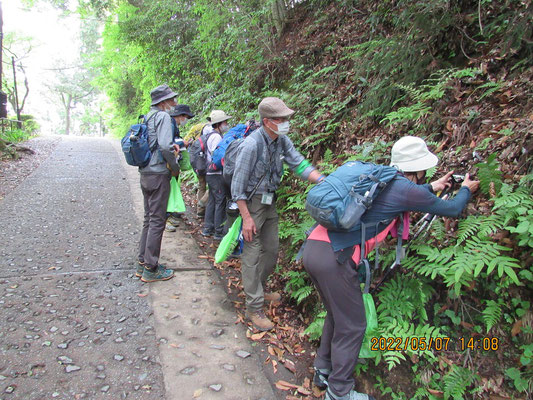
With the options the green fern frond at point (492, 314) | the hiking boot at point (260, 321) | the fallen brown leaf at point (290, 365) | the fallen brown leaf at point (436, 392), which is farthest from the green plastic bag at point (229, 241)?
the green fern frond at point (492, 314)

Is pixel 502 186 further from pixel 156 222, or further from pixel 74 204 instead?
pixel 74 204

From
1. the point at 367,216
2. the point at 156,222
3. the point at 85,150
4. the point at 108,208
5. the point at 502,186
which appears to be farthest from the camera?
the point at 85,150

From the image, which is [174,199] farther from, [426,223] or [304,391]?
[426,223]

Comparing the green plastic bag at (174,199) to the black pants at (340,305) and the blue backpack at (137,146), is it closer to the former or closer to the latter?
the blue backpack at (137,146)

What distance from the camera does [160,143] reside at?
4113mm

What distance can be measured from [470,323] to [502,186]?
1.08 metres

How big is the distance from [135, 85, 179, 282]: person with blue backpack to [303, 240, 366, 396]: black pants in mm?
2267

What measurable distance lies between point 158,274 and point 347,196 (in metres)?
2.99

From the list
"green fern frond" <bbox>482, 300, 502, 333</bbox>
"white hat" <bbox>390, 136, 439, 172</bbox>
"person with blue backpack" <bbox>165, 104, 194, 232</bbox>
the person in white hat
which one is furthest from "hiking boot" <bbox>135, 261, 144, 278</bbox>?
"green fern frond" <bbox>482, 300, 502, 333</bbox>

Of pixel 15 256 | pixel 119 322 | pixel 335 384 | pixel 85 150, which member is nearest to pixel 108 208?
pixel 15 256

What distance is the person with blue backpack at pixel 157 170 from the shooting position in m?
4.15

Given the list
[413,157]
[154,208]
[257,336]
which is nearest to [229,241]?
[257,336]

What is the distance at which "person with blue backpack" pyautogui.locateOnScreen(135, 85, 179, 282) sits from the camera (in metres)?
4.15

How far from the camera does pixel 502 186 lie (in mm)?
2770
